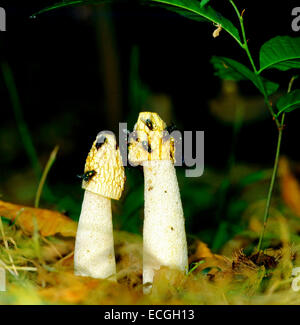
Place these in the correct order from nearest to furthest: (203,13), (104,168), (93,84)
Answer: (203,13) → (104,168) → (93,84)

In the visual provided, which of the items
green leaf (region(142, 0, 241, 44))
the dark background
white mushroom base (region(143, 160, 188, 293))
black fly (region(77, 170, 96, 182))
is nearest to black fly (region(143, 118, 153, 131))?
white mushroom base (region(143, 160, 188, 293))

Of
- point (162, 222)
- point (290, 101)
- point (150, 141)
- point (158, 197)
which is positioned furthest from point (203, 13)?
point (162, 222)

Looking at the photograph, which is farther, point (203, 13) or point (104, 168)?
point (104, 168)

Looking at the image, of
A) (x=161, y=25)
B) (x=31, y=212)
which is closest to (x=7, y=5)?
(x=161, y=25)

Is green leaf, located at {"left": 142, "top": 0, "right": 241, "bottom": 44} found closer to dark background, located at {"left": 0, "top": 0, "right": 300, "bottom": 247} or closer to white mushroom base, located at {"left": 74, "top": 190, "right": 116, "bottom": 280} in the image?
white mushroom base, located at {"left": 74, "top": 190, "right": 116, "bottom": 280}

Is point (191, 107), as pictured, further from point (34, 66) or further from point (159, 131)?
point (159, 131)

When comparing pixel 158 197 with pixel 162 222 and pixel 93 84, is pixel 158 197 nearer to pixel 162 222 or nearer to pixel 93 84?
pixel 162 222
